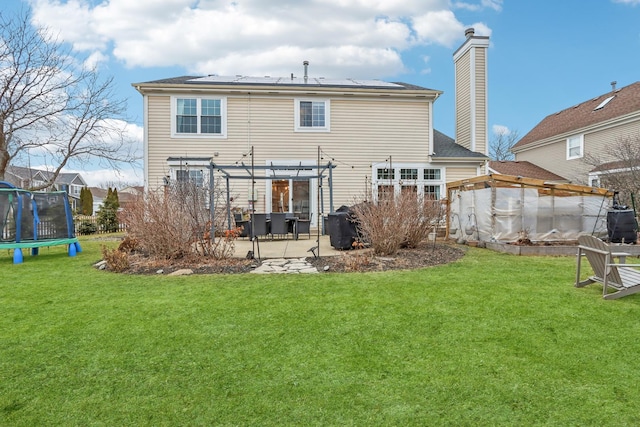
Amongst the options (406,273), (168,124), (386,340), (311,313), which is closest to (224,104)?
(168,124)

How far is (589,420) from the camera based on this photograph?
2.15 m

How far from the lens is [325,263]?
6.97 metres

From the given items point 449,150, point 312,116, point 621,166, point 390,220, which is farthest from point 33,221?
point 621,166

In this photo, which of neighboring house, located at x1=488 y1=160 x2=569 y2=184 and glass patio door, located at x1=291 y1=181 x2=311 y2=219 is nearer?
glass patio door, located at x1=291 y1=181 x2=311 y2=219

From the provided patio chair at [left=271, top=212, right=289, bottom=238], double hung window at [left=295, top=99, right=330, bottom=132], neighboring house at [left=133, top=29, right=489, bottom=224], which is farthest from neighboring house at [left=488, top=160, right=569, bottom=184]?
patio chair at [left=271, top=212, right=289, bottom=238]

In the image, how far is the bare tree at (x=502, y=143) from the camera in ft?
114

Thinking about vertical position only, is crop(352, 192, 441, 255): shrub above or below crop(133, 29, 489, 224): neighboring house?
below

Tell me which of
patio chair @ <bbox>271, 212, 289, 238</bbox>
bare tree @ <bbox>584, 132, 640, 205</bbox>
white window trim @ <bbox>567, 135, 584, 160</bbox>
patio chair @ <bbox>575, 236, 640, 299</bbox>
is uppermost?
white window trim @ <bbox>567, 135, 584, 160</bbox>

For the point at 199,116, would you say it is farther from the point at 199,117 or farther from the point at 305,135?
the point at 305,135

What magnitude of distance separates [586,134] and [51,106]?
2369 cm

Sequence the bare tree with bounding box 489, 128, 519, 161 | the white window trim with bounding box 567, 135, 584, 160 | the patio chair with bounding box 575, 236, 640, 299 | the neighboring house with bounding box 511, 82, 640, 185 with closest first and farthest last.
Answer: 1. the patio chair with bounding box 575, 236, 640, 299
2. the neighboring house with bounding box 511, 82, 640, 185
3. the white window trim with bounding box 567, 135, 584, 160
4. the bare tree with bounding box 489, 128, 519, 161

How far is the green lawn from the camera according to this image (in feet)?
7.50

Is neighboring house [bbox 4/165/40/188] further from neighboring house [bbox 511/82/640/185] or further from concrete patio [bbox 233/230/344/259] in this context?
neighboring house [bbox 511/82/640/185]

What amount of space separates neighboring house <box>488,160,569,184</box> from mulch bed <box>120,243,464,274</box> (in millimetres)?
14142
